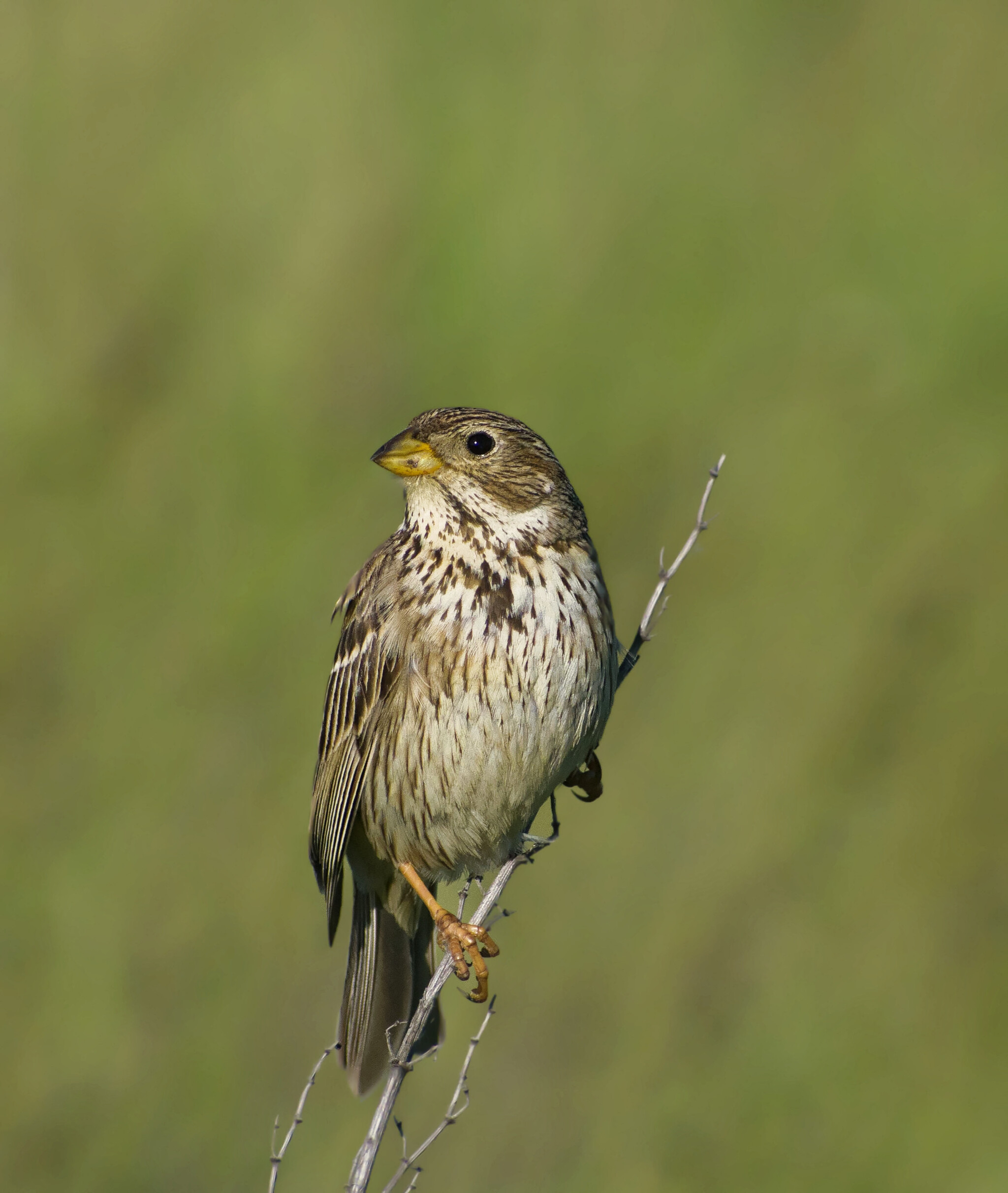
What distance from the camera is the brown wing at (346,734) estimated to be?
3.88m

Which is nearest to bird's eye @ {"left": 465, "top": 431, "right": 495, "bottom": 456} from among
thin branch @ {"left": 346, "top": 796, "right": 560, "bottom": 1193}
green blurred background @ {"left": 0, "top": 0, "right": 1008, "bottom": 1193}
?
thin branch @ {"left": 346, "top": 796, "right": 560, "bottom": 1193}

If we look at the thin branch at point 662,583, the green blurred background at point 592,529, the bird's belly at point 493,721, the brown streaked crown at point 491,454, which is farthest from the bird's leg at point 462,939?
the brown streaked crown at point 491,454

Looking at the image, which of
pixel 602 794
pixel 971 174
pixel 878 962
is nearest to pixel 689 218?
pixel 971 174

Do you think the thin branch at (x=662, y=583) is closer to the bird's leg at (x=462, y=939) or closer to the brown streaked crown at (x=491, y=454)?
the brown streaked crown at (x=491, y=454)

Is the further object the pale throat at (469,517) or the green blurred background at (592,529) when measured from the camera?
the green blurred background at (592,529)

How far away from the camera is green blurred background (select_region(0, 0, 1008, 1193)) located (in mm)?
4629

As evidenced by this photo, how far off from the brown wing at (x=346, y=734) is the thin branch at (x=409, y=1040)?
0.47m

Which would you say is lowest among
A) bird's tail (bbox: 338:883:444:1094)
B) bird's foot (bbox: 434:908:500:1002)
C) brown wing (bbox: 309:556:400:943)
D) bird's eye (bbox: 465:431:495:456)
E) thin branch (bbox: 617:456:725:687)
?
bird's tail (bbox: 338:883:444:1094)

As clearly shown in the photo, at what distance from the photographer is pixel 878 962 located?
4.74 meters

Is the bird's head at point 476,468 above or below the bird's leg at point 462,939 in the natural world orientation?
above

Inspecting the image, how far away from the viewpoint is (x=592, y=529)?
5.30 metres

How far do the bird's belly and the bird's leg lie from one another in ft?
0.62

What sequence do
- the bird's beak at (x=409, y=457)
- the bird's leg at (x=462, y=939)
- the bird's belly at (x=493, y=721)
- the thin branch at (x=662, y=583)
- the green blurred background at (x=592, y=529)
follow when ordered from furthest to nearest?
1. the green blurred background at (x=592, y=529)
2. the bird's leg at (x=462, y=939)
3. the bird's beak at (x=409, y=457)
4. the bird's belly at (x=493, y=721)
5. the thin branch at (x=662, y=583)

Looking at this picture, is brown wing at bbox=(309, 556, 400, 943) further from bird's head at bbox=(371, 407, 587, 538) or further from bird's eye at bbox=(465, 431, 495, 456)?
bird's eye at bbox=(465, 431, 495, 456)
